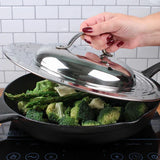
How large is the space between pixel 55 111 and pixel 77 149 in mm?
157

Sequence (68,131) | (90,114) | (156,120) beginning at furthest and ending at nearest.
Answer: (156,120) → (90,114) → (68,131)

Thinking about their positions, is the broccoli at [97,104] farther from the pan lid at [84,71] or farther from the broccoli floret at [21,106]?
the broccoli floret at [21,106]

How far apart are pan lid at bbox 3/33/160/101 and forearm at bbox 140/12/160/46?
0.26m

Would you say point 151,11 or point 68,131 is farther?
point 151,11

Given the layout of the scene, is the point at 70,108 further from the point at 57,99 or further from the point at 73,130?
the point at 73,130

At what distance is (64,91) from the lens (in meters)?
0.96

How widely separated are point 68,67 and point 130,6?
41.8 inches

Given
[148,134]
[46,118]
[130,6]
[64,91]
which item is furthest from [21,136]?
[130,6]

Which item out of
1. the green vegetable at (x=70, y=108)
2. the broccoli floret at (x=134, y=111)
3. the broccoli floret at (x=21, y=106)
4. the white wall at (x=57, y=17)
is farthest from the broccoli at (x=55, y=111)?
the white wall at (x=57, y=17)

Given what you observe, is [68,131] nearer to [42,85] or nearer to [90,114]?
[90,114]

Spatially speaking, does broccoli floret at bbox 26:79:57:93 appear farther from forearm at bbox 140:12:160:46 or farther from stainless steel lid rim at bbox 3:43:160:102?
forearm at bbox 140:12:160:46

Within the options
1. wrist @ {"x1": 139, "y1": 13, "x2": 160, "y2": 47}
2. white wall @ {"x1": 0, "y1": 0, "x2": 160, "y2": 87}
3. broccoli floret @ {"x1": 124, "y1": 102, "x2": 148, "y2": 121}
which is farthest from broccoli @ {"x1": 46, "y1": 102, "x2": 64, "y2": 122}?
white wall @ {"x1": 0, "y1": 0, "x2": 160, "y2": 87}

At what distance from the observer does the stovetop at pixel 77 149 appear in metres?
0.78

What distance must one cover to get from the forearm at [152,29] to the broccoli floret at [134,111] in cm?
35
